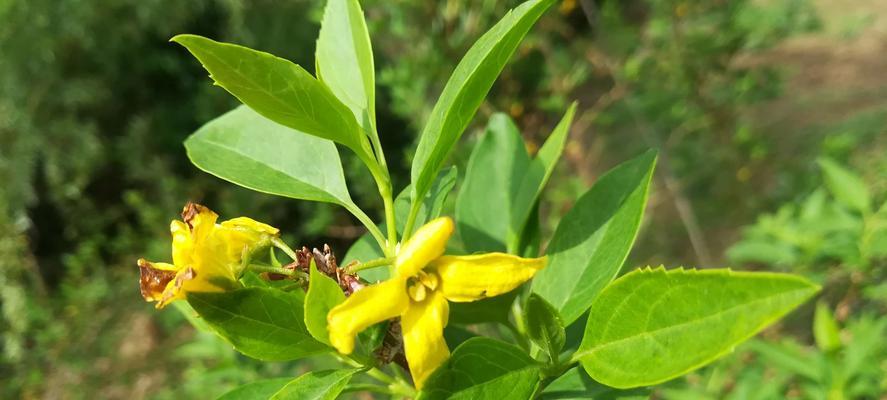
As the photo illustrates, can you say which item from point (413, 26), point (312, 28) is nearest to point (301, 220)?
point (312, 28)

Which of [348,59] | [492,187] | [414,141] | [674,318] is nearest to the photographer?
[674,318]

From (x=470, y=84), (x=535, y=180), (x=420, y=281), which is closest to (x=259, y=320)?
(x=420, y=281)

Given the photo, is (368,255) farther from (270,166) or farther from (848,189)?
(848,189)

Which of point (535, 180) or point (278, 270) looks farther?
point (535, 180)

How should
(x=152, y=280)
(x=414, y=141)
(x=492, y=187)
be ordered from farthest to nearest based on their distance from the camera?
(x=414, y=141) → (x=492, y=187) → (x=152, y=280)

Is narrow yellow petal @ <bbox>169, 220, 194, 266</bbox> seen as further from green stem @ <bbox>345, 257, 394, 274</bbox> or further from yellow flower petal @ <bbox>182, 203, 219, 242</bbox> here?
green stem @ <bbox>345, 257, 394, 274</bbox>

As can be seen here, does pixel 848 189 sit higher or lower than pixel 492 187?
lower

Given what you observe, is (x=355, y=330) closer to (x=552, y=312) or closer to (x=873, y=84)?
(x=552, y=312)
